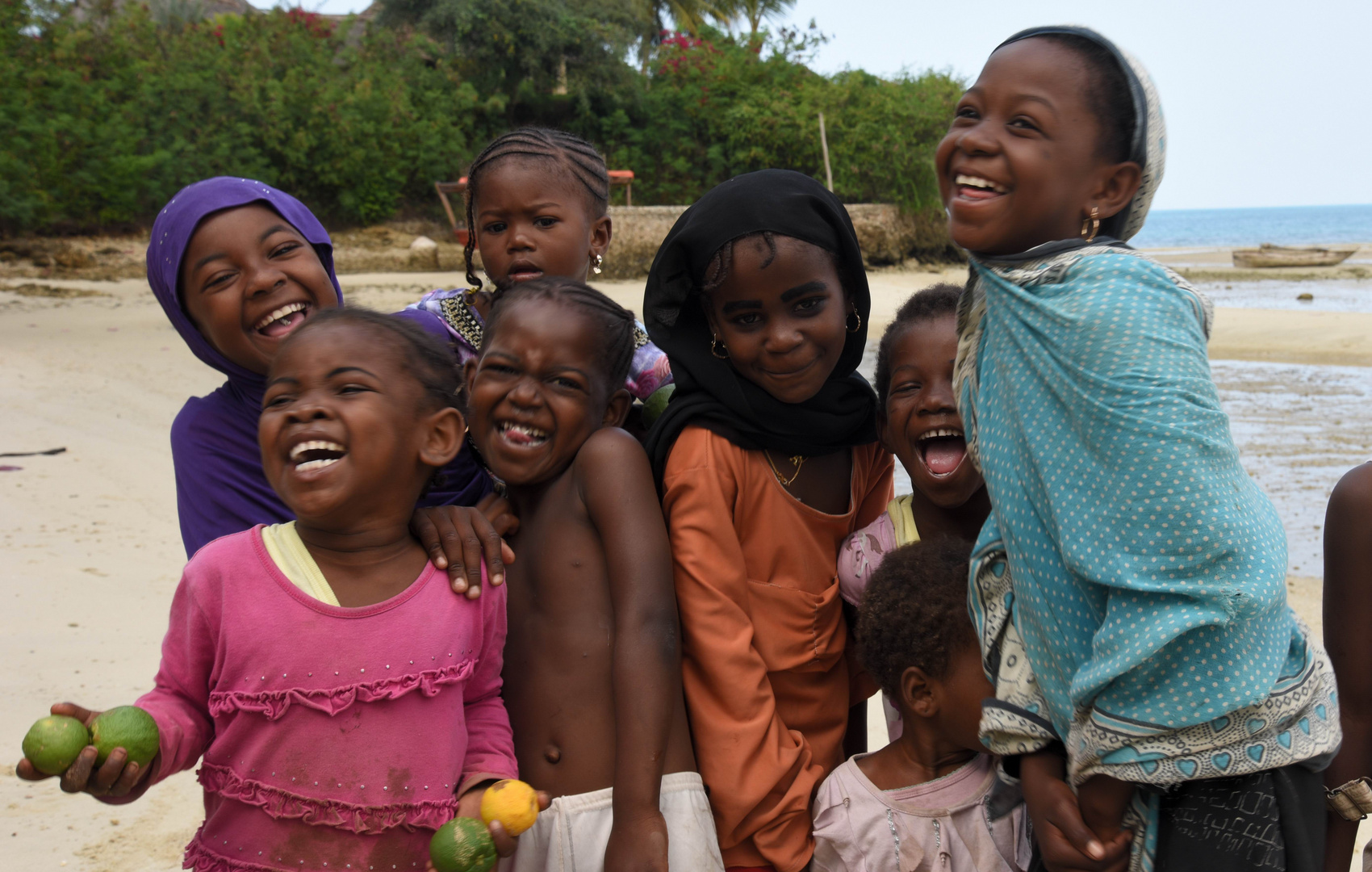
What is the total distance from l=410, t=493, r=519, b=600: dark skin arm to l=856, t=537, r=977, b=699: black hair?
738mm

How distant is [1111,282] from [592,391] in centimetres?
102

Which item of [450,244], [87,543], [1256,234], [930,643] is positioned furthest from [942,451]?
[1256,234]

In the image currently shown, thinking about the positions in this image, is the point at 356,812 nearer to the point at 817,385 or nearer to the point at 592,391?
the point at 592,391

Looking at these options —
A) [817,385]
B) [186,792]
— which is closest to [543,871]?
[817,385]

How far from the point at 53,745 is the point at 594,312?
1188 mm

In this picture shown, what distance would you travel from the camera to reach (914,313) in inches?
86.3

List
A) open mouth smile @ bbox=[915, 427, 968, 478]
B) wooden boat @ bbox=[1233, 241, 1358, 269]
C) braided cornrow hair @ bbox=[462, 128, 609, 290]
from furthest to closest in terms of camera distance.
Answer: wooden boat @ bbox=[1233, 241, 1358, 269] < braided cornrow hair @ bbox=[462, 128, 609, 290] < open mouth smile @ bbox=[915, 427, 968, 478]

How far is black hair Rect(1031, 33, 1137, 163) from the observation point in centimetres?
149

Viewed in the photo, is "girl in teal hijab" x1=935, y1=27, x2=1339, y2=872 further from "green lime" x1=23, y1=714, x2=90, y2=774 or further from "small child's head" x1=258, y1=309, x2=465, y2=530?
"green lime" x1=23, y1=714, x2=90, y2=774

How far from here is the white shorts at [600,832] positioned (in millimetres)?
1756

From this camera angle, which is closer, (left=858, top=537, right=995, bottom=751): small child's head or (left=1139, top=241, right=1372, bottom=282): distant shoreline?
(left=858, top=537, right=995, bottom=751): small child's head

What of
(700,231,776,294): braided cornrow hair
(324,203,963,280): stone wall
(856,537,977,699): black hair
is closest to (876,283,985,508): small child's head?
(856,537,977,699): black hair

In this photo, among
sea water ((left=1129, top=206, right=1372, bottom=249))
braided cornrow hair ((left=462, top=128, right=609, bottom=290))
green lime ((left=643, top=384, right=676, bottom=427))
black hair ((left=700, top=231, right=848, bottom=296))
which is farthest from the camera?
sea water ((left=1129, top=206, right=1372, bottom=249))

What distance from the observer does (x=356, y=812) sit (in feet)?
5.24
